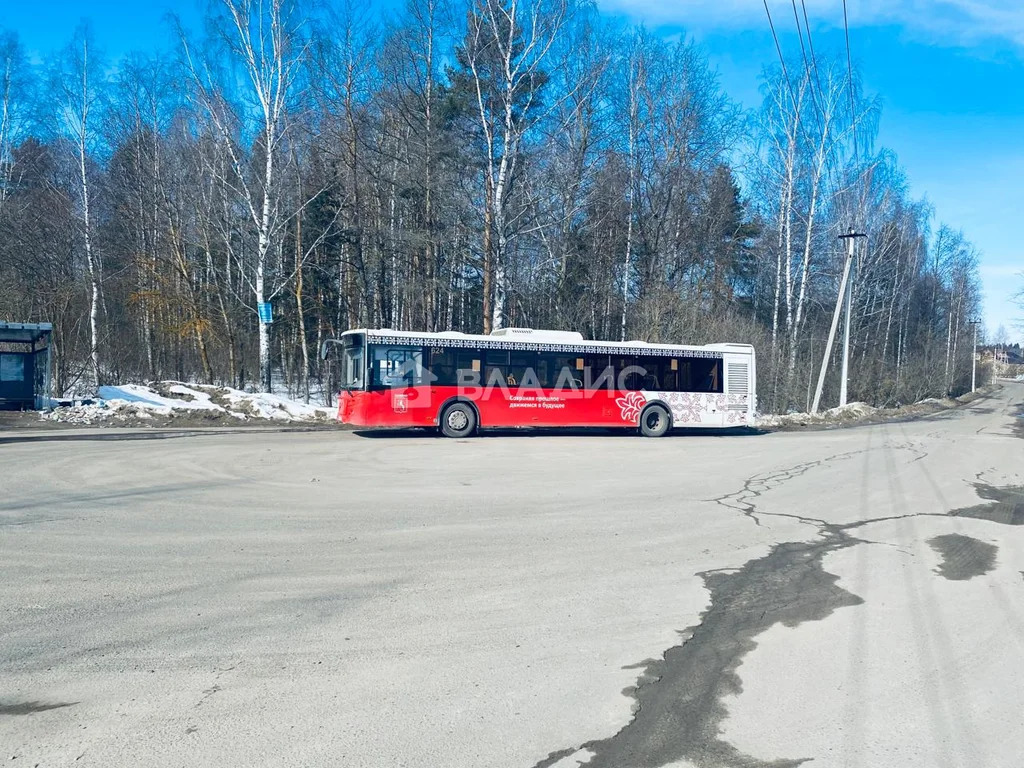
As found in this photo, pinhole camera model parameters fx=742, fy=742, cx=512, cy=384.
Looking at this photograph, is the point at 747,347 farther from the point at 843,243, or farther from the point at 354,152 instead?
the point at 843,243

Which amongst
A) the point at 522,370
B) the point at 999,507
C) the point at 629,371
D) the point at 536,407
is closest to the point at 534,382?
A: the point at 522,370

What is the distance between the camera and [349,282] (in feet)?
108

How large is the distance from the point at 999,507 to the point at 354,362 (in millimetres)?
13739

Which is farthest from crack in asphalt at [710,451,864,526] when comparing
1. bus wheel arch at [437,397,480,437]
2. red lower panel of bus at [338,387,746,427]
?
bus wheel arch at [437,397,480,437]

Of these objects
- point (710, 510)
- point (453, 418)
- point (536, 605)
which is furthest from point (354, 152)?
point (536, 605)

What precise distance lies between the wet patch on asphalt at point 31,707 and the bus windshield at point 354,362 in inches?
571

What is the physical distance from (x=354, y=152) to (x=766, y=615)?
1051 inches

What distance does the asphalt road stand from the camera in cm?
373

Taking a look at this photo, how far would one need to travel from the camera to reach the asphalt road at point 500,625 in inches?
147

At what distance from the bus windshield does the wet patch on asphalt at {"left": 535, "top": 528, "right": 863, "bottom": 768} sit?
12.6 metres

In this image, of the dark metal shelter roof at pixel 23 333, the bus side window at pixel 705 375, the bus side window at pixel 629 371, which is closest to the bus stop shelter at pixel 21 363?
the dark metal shelter roof at pixel 23 333

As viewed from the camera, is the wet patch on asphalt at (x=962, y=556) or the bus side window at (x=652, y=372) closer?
the wet patch on asphalt at (x=962, y=556)

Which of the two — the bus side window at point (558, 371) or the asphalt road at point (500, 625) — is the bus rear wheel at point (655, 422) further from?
the asphalt road at point (500, 625)

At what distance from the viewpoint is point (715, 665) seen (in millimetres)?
4719
